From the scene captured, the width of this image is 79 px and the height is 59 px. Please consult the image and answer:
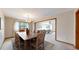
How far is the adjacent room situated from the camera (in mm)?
1619

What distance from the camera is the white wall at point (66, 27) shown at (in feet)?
5.27

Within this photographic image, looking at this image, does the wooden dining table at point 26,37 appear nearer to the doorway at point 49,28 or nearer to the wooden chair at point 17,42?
the wooden chair at point 17,42

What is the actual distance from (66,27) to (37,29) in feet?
1.87

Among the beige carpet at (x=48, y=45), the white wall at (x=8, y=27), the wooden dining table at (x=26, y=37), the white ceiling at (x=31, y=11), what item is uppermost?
the white ceiling at (x=31, y=11)

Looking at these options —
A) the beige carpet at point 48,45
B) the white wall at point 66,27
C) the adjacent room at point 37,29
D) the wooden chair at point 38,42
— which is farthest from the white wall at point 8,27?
the white wall at point 66,27

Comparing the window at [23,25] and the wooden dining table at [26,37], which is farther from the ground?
the window at [23,25]

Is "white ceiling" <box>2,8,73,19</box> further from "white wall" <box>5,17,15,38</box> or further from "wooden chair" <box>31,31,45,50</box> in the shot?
"wooden chair" <box>31,31,45,50</box>

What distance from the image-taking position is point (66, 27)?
166 centimetres

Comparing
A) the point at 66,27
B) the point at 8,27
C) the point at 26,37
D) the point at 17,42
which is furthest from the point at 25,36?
the point at 66,27

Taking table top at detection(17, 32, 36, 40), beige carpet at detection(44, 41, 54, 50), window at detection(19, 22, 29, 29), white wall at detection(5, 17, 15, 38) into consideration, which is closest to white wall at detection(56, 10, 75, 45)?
beige carpet at detection(44, 41, 54, 50)

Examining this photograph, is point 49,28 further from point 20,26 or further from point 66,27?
point 20,26

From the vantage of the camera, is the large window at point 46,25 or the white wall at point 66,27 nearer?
the white wall at point 66,27
